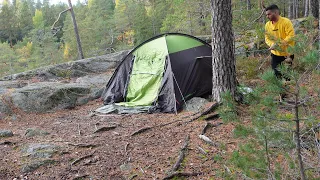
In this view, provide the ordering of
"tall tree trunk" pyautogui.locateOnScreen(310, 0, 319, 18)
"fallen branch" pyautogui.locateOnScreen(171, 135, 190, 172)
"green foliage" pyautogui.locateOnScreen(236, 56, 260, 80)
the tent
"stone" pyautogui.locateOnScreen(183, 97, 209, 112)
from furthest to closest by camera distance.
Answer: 1. "tall tree trunk" pyautogui.locateOnScreen(310, 0, 319, 18)
2. "green foliage" pyautogui.locateOnScreen(236, 56, 260, 80)
3. the tent
4. "stone" pyautogui.locateOnScreen(183, 97, 209, 112)
5. "fallen branch" pyautogui.locateOnScreen(171, 135, 190, 172)

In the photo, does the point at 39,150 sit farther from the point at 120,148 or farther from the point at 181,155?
the point at 181,155

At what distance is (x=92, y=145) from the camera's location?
4738 millimetres

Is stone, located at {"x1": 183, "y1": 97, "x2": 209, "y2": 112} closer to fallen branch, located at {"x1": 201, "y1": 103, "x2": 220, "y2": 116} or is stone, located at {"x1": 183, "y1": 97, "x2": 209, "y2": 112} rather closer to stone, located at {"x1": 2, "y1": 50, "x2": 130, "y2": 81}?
fallen branch, located at {"x1": 201, "y1": 103, "x2": 220, "y2": 116}

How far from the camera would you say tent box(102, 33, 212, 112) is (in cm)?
653

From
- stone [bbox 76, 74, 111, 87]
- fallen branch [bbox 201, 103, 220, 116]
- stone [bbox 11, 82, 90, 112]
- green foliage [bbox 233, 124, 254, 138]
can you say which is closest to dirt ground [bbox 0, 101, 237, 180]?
fallen branch [bbox 201, 103, 220, 116]

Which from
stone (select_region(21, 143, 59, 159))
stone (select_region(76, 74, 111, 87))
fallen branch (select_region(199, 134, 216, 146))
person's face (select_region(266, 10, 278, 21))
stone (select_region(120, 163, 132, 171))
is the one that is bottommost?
stone (select_region(120, 163, 132, 171))

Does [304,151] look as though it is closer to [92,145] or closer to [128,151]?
[128,151]

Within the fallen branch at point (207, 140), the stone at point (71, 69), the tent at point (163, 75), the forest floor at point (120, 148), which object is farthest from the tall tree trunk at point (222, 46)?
the stone at point (71, 69)

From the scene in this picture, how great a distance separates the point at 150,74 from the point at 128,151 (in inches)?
115

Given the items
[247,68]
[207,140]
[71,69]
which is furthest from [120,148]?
[71,69]

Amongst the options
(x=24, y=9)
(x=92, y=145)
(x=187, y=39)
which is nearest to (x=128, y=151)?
(x=92, y=145)

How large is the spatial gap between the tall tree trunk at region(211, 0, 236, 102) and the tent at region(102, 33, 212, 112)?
1034mm

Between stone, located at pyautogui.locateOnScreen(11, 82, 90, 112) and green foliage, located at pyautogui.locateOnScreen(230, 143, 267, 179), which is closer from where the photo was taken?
green foliage, located at pyautogui.locateOnScreen(230, 143, 267, 179)

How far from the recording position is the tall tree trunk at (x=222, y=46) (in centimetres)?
535
